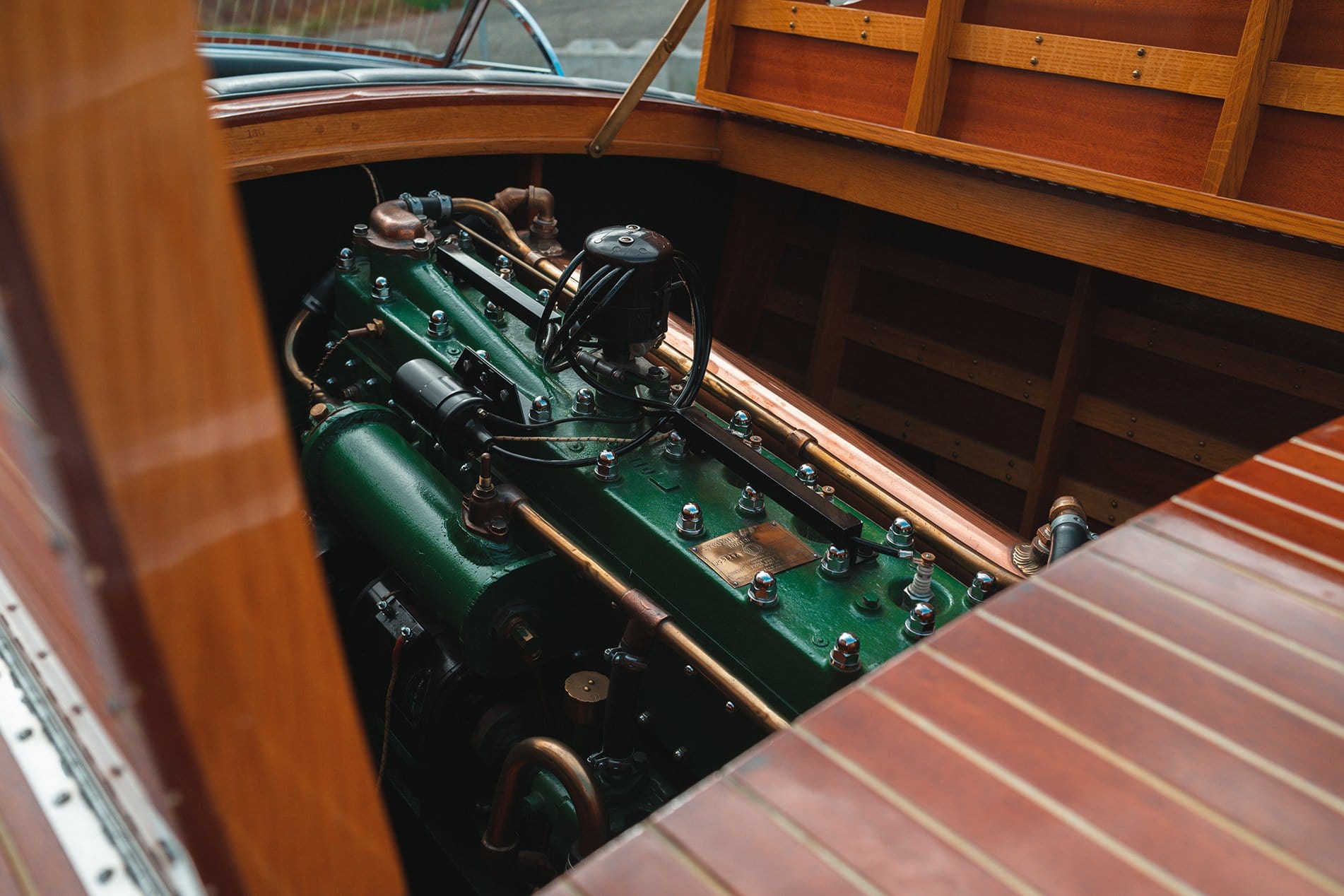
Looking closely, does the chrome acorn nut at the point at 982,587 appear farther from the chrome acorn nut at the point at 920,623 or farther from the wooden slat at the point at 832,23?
the wooden slat at the point at 832,23

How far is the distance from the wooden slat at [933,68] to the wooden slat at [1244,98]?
752mm

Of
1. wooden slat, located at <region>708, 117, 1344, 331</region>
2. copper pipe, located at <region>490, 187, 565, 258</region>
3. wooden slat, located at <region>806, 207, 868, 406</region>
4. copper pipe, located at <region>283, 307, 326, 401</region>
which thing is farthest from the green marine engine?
wooden slat, located at <region>806, 207, 868, 406</region>

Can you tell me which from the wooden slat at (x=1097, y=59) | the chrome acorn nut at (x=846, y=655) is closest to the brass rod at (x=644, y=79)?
the wooden slat at (x=1097, y=59)

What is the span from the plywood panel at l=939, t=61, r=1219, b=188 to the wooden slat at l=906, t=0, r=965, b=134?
0.04 meters

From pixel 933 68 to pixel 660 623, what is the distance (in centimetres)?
194

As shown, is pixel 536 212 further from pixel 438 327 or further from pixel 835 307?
pixel 835 307

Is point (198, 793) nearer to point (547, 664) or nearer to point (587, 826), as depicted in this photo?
point (587, 826)

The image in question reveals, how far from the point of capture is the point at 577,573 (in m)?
1.88

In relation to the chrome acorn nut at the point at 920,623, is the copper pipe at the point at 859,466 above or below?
above

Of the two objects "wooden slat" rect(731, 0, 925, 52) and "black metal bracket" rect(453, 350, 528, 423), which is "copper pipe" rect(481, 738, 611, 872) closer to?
"black metal bracket" rect(453, 350, 528, 423)

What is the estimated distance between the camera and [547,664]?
212 centimetres

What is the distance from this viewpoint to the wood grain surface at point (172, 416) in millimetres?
444

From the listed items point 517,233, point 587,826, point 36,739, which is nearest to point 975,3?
point 517,233

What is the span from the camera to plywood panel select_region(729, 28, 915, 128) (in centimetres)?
302
